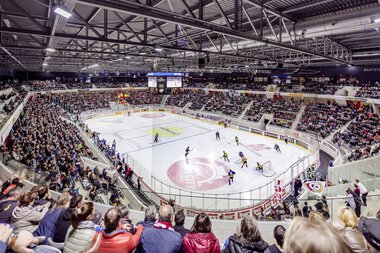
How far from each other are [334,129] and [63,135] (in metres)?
25.9

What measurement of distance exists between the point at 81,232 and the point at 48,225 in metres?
0.89

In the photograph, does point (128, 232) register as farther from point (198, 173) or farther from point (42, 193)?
point (198, 173)

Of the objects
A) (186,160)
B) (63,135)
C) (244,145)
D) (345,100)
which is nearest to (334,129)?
(345,100)

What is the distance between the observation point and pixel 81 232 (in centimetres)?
288

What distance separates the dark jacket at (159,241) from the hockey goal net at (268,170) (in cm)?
1474

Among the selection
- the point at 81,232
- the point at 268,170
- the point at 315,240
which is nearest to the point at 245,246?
the point at 315,240

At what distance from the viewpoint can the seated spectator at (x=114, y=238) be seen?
279 cm

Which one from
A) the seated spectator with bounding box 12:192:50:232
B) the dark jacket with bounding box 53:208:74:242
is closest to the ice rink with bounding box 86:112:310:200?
the seated spectator with bounding box 12:192:50:232

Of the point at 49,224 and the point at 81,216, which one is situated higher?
the point at 81,216

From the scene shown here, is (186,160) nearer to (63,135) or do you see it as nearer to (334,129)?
(63,135)

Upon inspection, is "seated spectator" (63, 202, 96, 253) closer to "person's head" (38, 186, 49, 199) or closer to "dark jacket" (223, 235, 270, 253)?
"dark jacket" (223, 235, 270, 253)

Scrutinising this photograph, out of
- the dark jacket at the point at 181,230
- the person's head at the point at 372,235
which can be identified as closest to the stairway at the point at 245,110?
the dark jacket at the point at 181,230

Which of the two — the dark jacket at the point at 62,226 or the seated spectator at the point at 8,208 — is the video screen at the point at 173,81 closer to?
the seated spectator at the point at 8,208

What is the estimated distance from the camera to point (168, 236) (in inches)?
112
